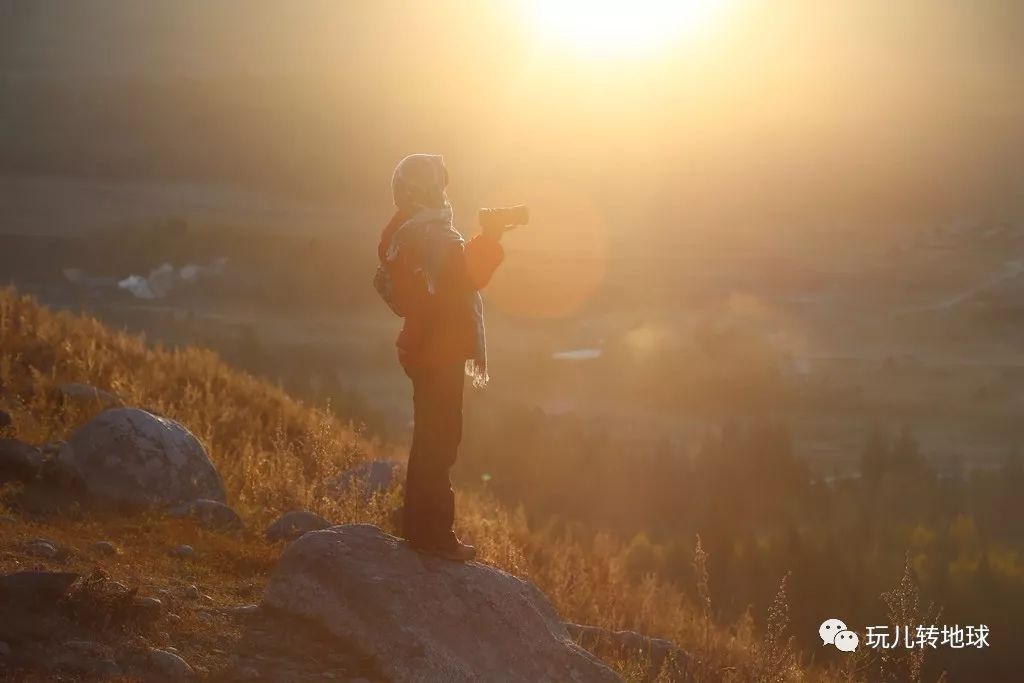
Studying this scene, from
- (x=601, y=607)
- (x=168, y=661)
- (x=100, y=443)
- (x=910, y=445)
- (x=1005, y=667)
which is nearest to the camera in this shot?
(x=168, y=661)

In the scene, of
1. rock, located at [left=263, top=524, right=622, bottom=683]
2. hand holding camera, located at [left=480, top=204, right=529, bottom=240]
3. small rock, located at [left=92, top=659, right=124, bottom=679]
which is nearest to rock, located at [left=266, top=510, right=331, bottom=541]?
rock, located at [left=263, top=524, right=622, bottom=683]

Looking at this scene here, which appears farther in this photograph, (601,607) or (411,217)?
(601,607)

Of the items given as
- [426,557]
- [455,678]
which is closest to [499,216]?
[426,557]

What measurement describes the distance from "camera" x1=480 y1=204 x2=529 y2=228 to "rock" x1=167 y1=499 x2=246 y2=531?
3997 mm

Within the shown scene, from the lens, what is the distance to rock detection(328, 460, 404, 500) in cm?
1085

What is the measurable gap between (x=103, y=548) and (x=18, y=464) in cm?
169

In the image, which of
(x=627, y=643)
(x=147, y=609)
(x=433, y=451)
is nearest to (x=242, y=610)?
(x=147, y=609)

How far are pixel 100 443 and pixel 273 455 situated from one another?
9.12ft

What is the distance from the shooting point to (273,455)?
1120cm

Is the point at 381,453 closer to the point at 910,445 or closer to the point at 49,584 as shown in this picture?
the point at 49,584

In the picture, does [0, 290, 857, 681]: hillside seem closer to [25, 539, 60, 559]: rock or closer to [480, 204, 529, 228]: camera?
[25, 539, 60, 559]: rock

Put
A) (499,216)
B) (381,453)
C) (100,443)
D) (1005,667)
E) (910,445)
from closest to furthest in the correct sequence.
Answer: (499,216), (100,443), (381,453), (1005,667), (910,445)

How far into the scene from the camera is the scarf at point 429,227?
18.9 feet

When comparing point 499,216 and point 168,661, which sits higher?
point 499,216
